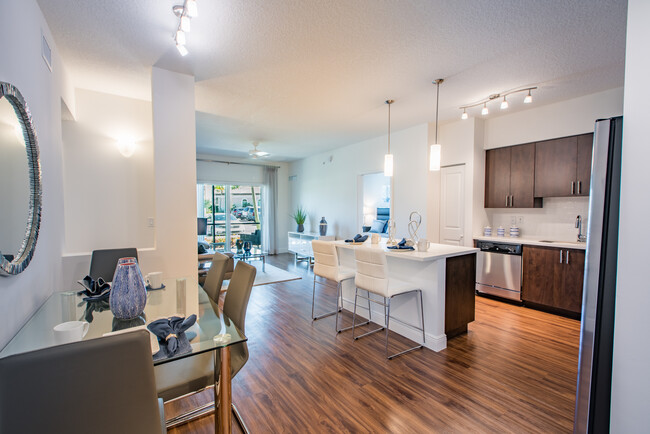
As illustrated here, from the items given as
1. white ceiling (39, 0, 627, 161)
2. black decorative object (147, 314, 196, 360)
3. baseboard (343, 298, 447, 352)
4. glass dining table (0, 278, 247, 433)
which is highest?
white ceiling (39, 0, 627, 161)

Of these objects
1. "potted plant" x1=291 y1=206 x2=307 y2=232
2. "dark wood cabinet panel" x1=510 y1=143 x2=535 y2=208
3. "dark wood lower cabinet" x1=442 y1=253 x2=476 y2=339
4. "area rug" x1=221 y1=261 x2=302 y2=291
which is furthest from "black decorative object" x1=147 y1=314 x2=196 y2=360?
"potted plant" x1=291 y1=206 x2=307 y2=232

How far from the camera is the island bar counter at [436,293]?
274 cm

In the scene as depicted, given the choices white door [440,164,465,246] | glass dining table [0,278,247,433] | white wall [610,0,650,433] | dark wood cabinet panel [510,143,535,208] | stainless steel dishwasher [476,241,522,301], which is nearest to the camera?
white wall [610,0,650,433]

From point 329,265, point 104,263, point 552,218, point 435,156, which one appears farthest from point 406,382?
point 552,218

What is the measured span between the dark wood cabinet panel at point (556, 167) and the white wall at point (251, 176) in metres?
6.10

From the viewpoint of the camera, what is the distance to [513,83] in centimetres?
318

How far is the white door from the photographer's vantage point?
4.58 metres

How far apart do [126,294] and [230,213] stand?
6.50 m

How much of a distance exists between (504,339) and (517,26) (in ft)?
9.15

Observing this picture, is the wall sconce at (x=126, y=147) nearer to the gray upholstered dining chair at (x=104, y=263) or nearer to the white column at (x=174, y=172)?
the white column at (x=174, y=172)

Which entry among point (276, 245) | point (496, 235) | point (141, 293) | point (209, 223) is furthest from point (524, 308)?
point (209, 223)

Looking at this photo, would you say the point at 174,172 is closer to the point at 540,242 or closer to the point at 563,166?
the point at 540,242

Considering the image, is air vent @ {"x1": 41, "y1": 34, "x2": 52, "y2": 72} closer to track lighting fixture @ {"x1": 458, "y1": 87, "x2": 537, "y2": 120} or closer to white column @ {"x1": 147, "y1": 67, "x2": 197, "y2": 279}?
white column @ {"x1": 147, "y1": 67, "x2": 197, "y2": 279}

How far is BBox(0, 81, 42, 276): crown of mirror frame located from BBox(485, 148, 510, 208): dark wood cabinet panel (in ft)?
16.8
